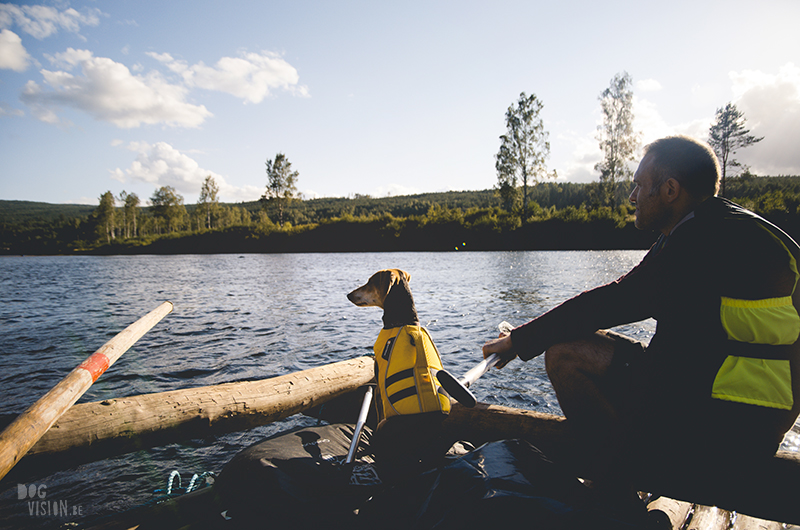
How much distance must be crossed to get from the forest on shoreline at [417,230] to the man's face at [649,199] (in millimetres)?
41720

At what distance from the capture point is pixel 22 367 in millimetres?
8195

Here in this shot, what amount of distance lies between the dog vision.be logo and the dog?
324cm

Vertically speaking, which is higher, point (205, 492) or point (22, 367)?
point (205, 492)

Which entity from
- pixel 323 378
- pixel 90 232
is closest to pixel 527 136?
pixel 323 378

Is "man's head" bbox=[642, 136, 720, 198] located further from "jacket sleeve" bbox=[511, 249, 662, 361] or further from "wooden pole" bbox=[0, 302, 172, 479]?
"wooden pole" bbox=[0, 302, 172, 479]

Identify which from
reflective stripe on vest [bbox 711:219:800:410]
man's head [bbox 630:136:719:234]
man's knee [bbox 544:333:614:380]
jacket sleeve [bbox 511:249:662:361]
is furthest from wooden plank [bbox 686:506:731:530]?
man's head [bbox 630:136:719:234]

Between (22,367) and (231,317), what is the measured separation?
575 cm

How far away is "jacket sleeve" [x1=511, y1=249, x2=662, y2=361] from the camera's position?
2.23m

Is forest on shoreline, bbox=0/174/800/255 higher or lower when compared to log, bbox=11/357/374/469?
higher

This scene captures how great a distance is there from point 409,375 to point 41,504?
13.5ft

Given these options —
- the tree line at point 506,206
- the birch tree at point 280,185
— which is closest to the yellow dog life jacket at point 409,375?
the tree line at point 506,206

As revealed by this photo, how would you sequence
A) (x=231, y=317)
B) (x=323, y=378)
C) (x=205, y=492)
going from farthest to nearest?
1. (x=231, y=317)
2. (x=323, y=378)
3. (x=205, y=492)

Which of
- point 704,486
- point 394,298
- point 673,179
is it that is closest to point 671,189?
point 673,179

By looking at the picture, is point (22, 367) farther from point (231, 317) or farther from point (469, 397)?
point (469, 397)
